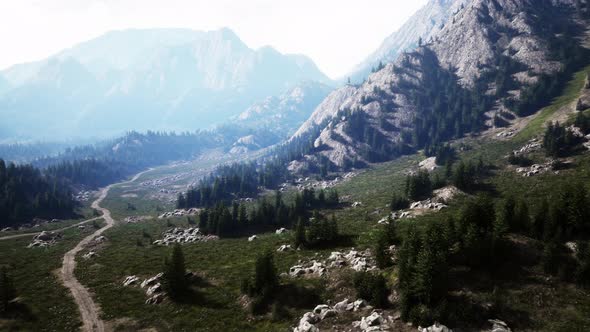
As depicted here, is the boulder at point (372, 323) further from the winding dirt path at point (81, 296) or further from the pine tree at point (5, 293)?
the pine tree at point (5, 293)

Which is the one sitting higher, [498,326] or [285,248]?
[498,326]

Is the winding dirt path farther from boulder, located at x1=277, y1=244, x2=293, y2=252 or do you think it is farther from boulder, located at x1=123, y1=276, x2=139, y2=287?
boulder, located at x1=277, y1=244, x2=293, y2=252

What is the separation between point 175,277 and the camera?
2124 inches

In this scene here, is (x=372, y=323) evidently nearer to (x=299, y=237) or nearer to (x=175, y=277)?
(x=299, y=237)

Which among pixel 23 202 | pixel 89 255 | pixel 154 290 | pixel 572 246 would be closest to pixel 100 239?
pixel 89 255

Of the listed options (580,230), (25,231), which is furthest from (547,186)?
(25,231)

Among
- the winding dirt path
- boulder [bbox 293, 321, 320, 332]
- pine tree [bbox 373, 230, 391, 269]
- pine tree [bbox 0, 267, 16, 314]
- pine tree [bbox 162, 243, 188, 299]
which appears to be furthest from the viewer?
pine tree [bbox 162, 243, 188, 299]

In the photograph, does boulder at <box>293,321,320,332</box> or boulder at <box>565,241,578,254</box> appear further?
boulder at <box>565,241,578,254</box>

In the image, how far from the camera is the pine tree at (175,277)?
53.7 m

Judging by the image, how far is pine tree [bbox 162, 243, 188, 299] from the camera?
53.7 metres

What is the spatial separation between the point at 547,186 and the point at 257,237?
79.7 meters

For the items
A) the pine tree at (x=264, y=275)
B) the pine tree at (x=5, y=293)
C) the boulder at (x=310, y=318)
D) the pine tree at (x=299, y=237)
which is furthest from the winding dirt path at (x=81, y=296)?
the pine tree at (x=299, y=237)

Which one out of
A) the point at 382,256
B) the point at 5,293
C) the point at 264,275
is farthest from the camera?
the point at 5,293

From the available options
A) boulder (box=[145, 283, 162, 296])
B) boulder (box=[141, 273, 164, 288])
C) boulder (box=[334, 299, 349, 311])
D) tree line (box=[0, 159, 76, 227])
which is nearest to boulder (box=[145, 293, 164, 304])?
boulder (box=[145, 283, 162, 296])
